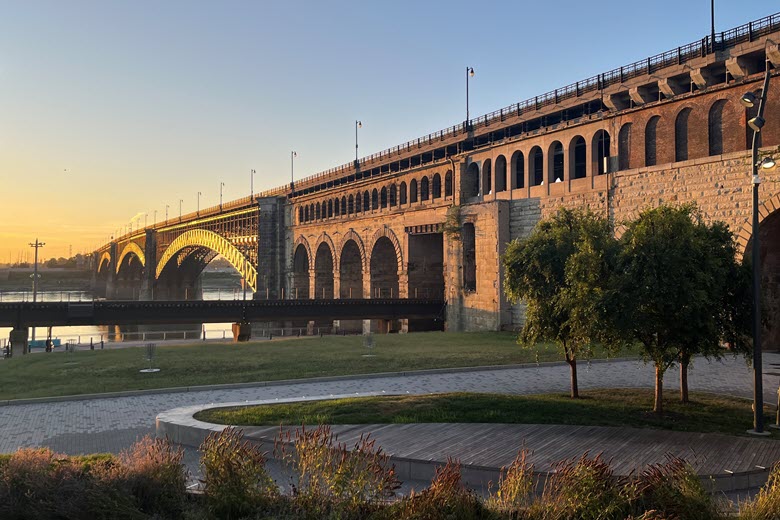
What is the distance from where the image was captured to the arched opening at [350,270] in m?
62.1

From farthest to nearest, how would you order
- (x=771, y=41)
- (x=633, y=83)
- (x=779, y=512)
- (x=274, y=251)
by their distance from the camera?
(x=274, y=251)
(x=633, y=83)
(x=771, y=41)
(x=779, y=512)

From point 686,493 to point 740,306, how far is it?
7675 millimetres

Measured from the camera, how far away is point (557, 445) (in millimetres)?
10352

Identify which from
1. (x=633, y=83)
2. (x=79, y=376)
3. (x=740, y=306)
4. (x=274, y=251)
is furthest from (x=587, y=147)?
(x=274, y=251)

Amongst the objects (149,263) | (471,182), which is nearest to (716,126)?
(471,182)

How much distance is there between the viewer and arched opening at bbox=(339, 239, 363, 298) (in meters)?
62.1

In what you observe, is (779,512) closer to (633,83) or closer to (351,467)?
(351,467)

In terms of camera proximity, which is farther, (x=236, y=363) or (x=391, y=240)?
(x=391, y=240)

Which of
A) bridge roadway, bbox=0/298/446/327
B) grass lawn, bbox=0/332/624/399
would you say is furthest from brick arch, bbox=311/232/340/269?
grass lawn, bbox=0/332/624/399

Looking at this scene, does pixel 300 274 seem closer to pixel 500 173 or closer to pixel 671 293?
pixel 500 173

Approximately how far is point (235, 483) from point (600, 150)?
29134mm

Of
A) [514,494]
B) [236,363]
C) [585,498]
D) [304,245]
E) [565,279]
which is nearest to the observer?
[585,498]

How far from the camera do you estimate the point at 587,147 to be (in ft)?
104

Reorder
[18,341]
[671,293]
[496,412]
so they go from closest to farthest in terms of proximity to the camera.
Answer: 1. [671,293]
2. [496,412]
3. [18,341]
